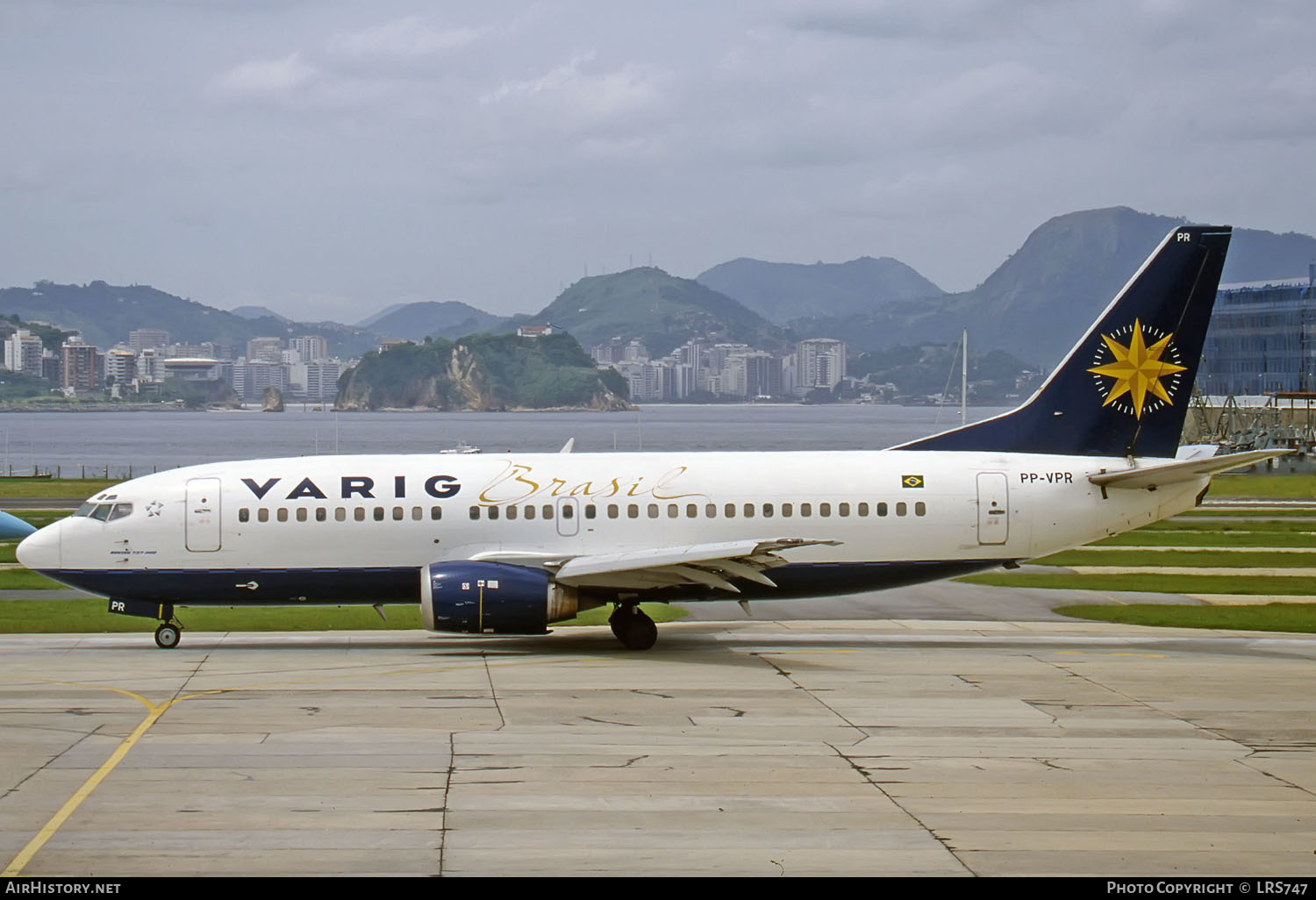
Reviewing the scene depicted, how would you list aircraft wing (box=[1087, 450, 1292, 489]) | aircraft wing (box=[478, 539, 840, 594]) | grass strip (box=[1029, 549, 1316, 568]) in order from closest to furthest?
aircraft wing (box=[478, 539, 840, 594]) < aircraft wing (box=[1087, 450, 1292, 489]) < grass strip (box=[1029, 549, 1316, 568])

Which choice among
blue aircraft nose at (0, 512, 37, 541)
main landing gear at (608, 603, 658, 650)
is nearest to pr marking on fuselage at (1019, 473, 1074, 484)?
main landing gear at (608, 603, 658, 650)

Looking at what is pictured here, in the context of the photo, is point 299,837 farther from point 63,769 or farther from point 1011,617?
point 1011,617

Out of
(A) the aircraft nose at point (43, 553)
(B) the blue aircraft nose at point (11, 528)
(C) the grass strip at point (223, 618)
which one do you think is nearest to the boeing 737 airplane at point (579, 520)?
(A) the aircraft nose at point (43, 553)

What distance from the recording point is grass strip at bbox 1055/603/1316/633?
100 ft

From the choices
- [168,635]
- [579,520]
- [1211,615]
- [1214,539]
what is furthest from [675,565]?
[1214,539]

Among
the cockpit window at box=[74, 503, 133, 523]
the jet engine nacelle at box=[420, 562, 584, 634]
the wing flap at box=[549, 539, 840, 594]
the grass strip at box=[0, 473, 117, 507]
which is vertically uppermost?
the cockpit window at box=[74, 503, 133, 523]

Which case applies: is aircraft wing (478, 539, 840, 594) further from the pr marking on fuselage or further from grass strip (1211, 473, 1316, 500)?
grass strip (1211, 473, 1316, 500)

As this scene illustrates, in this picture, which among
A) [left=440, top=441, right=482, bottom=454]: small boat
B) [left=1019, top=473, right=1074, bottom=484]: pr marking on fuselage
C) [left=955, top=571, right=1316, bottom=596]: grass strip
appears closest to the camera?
[left=1019, top=473, right=1074, bottom=484]: pr marking on fuselage

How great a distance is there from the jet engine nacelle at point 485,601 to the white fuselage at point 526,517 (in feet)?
4.20

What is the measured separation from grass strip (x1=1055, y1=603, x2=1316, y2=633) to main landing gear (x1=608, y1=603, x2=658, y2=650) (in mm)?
10976

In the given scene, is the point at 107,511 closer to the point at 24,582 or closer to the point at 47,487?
the point at 24,582

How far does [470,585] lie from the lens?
25750mm

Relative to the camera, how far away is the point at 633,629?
27.2 metres

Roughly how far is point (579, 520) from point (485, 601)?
2.92 metres
